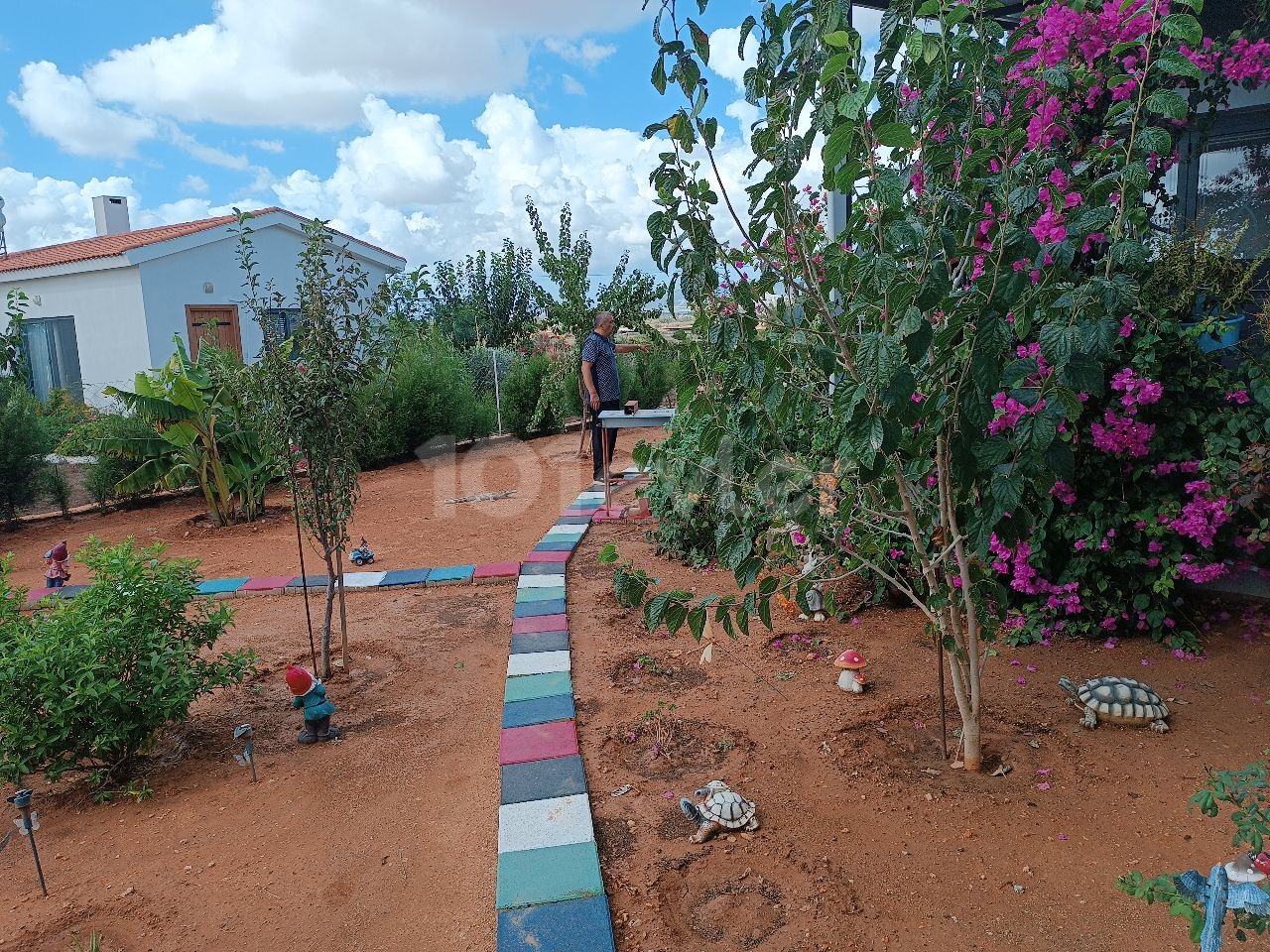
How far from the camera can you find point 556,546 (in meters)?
6.46

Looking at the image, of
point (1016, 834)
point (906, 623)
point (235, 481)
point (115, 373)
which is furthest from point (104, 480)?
point (1016, 834)

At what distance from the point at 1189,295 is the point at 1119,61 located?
3.64 feet

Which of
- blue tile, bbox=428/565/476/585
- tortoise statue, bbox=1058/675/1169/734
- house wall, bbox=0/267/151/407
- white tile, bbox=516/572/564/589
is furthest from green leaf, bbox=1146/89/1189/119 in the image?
house wall, bbox=0/267/151/407

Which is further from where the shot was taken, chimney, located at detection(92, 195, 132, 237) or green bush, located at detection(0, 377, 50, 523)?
chimney, located at detection(92, 195, 132, 237)

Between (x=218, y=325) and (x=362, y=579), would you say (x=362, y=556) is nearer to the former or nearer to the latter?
(x=362, y=579)

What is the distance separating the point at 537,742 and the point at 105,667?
1642 millimetres

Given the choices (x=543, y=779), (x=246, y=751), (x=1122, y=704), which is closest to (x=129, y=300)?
(x=246, y=751)

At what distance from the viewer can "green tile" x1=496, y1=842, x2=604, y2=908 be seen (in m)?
2.44

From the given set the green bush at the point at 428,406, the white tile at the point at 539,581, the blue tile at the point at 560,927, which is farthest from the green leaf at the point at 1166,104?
the green bush at the point at 428,406

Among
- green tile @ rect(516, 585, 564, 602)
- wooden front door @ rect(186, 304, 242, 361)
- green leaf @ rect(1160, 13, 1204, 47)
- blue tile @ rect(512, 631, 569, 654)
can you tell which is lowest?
blue tile @ rect(512, 631, 569, 654)

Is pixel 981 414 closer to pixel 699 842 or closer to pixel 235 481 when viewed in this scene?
pixel 699 842

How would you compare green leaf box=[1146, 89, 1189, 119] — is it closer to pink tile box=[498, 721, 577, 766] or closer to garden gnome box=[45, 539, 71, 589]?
pink tile box=[498, 721, 577, 766]

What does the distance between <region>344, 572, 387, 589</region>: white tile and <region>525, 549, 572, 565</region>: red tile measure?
1.06 m

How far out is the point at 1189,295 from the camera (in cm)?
386
